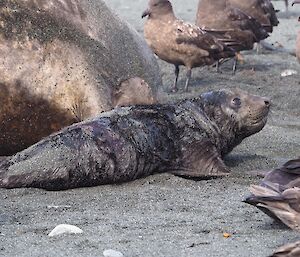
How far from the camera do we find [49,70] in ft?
17.0

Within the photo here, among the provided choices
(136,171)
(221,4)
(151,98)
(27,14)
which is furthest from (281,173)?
(221,4)

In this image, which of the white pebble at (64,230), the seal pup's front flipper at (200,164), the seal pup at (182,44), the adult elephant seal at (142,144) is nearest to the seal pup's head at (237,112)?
the adult elephant seal at (142,144)

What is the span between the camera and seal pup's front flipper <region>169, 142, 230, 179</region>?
471cm

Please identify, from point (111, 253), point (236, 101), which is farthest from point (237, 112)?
point (111, 253)

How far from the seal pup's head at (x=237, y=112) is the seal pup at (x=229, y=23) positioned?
3815 millimetres

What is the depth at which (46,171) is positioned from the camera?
4363 millimetres

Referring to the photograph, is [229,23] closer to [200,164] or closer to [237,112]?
[237,112]

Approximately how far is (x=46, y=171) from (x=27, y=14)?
120 cm

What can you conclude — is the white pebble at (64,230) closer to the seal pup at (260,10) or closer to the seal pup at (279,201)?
the seal pup at (279,201)

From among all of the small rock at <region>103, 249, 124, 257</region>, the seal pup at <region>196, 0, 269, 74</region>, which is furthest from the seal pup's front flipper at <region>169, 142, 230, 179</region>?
the seal pup at <region>196, 0, 269, 74</region>

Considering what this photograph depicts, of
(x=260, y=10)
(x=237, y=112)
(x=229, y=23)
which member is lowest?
(x=237, y=112)

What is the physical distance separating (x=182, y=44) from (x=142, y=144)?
12.5 ft

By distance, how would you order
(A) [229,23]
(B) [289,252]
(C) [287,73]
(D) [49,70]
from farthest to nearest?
(A) [229,23]
(C) [287,73]
(D) [49,70]
(B) [289,252]

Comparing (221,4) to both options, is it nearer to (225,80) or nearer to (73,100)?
(225,80)
